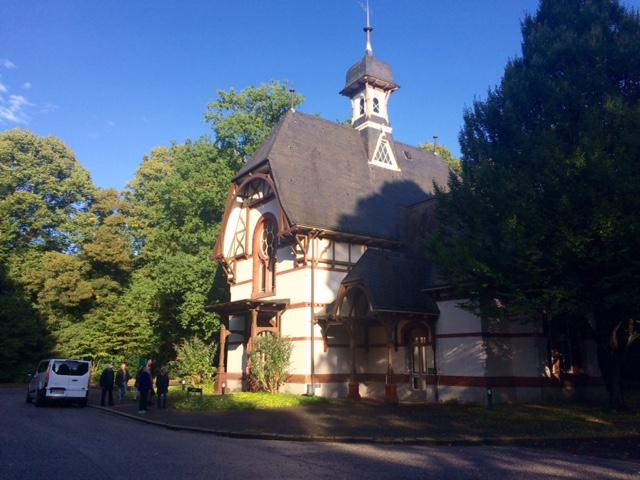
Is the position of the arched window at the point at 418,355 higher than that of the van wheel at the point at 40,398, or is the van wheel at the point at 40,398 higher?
the arched window at the point at 418,355

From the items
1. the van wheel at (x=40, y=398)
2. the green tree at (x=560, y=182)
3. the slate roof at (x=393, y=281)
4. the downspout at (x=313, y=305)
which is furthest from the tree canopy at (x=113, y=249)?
the green tree at (x=560, y=182)

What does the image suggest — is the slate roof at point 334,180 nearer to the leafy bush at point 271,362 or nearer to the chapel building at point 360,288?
the chapel building at point 360,288

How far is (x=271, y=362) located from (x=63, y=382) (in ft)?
25.2

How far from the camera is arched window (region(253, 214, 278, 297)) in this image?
86.1ft

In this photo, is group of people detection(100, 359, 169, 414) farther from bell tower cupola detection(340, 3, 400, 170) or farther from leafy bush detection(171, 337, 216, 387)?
bell tower cupola detection(340, 3, 400, 170)

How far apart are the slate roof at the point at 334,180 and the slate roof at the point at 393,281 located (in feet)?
8.02

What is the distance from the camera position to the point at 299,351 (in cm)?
2275

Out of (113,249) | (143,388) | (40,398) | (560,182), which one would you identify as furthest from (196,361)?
(560,182)

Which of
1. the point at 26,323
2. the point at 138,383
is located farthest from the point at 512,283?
the point at 26,323

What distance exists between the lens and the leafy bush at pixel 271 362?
71.2ft

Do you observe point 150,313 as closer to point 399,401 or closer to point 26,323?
point 26,323

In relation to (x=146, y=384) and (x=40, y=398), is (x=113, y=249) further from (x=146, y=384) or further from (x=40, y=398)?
(x=146, y=384)

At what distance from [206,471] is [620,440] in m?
8.60

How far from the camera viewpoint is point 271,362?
853 inches
